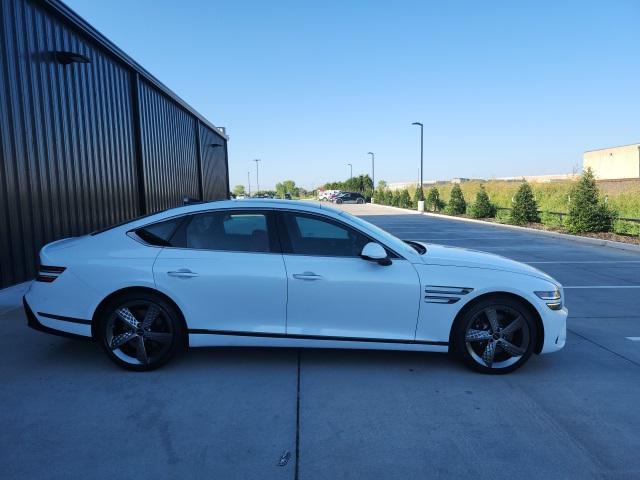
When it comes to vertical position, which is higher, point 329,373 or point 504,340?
point 504,340

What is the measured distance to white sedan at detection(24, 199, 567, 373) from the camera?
393cm

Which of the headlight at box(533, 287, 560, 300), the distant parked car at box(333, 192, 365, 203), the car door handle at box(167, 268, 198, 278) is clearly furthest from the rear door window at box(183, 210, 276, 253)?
the distant parked car at box(333, 192, 365, 203)

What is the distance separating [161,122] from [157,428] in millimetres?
12893

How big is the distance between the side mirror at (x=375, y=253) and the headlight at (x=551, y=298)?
1347 millimetres

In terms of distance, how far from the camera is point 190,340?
404 centimetres

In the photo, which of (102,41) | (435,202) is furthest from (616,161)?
(102,41)

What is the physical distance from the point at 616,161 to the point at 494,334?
246 ft

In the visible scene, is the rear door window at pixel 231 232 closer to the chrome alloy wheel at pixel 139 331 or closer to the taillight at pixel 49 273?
the chrome alloy wheel at pixel 139 331

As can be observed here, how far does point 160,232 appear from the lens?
416 centimetres

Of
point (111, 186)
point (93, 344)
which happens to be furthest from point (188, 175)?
point (93, 344)

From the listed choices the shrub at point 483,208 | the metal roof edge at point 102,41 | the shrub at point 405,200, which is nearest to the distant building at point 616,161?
the shrub at point 405,200

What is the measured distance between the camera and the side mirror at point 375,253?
386 cm

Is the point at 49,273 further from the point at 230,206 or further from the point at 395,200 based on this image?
the point at 395,200

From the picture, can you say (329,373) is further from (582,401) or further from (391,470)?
(582,401)
